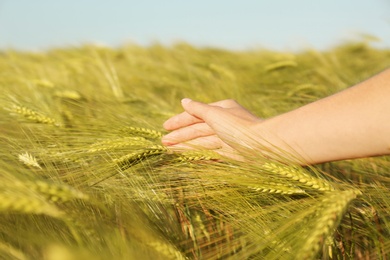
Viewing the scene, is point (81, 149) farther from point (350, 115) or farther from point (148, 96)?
point (148, 96)

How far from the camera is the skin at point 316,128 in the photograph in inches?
33.0

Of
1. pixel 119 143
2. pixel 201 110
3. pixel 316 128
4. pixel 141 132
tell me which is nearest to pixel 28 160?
pixel 119 143

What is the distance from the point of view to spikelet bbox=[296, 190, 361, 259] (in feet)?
2.02

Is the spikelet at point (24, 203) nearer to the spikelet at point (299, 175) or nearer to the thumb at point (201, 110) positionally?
the spikelet at point (299, 175)

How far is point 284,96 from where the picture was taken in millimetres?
1914

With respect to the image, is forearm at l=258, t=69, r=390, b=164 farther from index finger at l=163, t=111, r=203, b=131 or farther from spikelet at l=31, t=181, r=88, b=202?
spikelet at l=31, t=181, r=88, b=202

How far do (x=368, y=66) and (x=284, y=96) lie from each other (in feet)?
3.90

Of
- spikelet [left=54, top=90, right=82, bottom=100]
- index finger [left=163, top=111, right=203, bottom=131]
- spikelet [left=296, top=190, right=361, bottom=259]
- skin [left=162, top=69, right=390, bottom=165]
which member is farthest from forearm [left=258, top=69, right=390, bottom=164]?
spikelet [left=54, top=90, right=82, bottom=100]

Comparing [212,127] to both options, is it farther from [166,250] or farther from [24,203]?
[24,203]

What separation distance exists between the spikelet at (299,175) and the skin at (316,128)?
0.05 m

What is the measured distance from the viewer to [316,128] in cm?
94

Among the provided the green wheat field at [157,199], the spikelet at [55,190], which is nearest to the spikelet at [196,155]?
the green wheat field at [157,199]

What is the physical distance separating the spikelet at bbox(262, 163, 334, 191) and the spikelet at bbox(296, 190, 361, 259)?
1.6 inches

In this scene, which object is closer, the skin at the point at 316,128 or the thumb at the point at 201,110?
the skin at the point at 316,128
